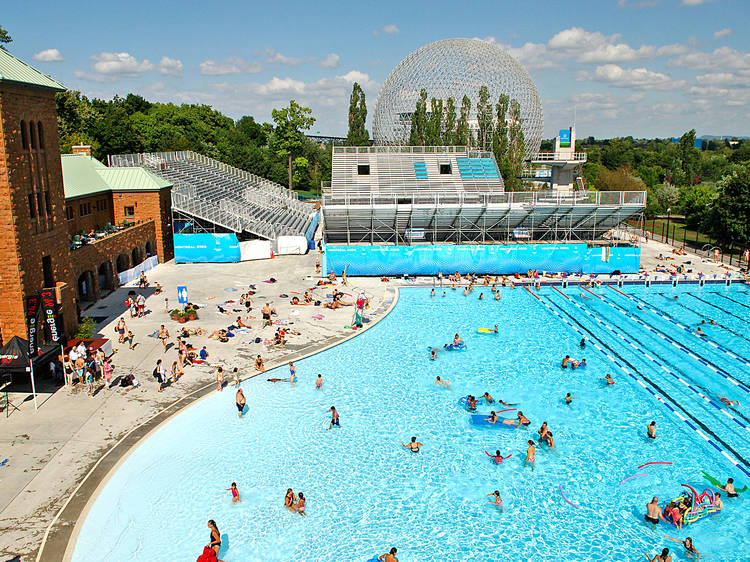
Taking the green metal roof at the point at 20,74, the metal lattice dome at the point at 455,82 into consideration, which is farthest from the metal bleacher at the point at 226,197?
the metal lattice dome at the point at 455,82

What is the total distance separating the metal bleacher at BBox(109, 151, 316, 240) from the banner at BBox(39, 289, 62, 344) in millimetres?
20220

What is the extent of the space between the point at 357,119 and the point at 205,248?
29.7 metres

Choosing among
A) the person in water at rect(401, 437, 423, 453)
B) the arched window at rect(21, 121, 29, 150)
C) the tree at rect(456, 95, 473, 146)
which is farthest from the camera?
the tree at rect(456, 95, 473, 146)

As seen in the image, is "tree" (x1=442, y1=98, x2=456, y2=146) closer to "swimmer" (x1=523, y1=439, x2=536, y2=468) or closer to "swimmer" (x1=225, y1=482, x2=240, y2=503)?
"swimmer" (x1=523, y1=439, x2=536, y2=468)

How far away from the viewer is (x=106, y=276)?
31.1 m

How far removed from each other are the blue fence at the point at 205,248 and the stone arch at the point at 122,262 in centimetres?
525

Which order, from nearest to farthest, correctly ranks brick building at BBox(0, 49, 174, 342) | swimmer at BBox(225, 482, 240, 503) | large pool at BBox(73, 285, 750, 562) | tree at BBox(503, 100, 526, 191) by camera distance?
1. large pool at BBox(73, 285, 750, 562)
2. swimmer at BBox(225, 482, 240, 503)
3. brick building at BBox(0, 49, 174, 342)
4. tree at BBox(503, 100, 526, 191)

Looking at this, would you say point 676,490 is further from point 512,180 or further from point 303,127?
point 303,127

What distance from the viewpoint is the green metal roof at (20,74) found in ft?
61.1

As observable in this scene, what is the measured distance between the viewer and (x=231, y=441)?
16.5 m

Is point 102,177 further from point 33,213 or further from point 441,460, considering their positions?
point 441,460

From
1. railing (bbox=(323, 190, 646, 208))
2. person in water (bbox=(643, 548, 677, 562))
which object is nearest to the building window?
railing (bbox=(323, 190, 646, 208))

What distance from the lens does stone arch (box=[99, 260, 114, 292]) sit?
101 ft

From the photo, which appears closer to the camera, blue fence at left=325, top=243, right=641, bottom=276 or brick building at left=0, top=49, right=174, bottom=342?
brick building at left=0, top=49, right=174, bottom=342
